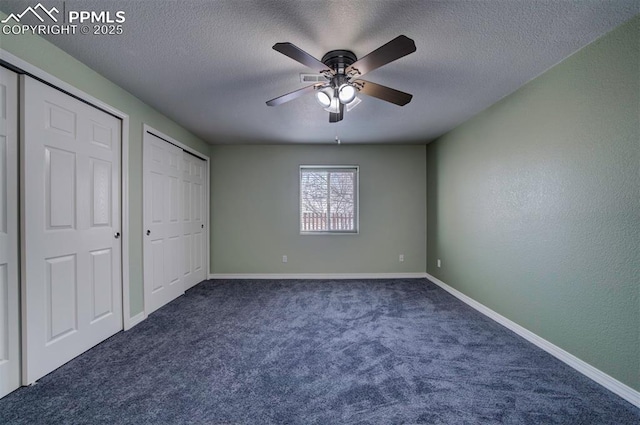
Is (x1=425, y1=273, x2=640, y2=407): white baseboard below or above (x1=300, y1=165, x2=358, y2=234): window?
below

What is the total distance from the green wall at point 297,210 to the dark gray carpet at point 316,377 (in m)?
1.66

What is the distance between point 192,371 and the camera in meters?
1.92

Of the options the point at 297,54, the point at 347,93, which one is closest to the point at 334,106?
the point at 347,93

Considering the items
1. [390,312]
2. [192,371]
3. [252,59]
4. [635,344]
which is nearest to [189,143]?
[252,59]

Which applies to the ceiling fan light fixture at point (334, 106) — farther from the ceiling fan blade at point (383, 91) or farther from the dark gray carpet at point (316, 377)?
the dark gray carpet at point (316, 377)

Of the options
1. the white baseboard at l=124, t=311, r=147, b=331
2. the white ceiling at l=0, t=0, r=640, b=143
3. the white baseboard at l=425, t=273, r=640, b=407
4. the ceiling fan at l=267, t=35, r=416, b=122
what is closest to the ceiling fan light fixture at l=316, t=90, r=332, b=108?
the ceiling fan at l=267, t=35, r=416, b=122

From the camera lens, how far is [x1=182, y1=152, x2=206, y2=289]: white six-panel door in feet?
12.6

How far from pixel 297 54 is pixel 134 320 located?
2888mm

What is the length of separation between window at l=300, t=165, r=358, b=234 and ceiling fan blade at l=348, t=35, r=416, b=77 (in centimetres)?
282

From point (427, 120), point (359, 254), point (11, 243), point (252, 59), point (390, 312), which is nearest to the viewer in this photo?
point (11, 243)

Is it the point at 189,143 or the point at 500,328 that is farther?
the point at 189,143

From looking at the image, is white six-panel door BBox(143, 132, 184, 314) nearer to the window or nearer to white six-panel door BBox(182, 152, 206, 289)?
white six-panel door BBox(182, 152, 206, 289)

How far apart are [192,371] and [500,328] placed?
275cm

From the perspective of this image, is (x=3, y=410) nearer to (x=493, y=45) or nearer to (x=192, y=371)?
(x=192, y=371)
